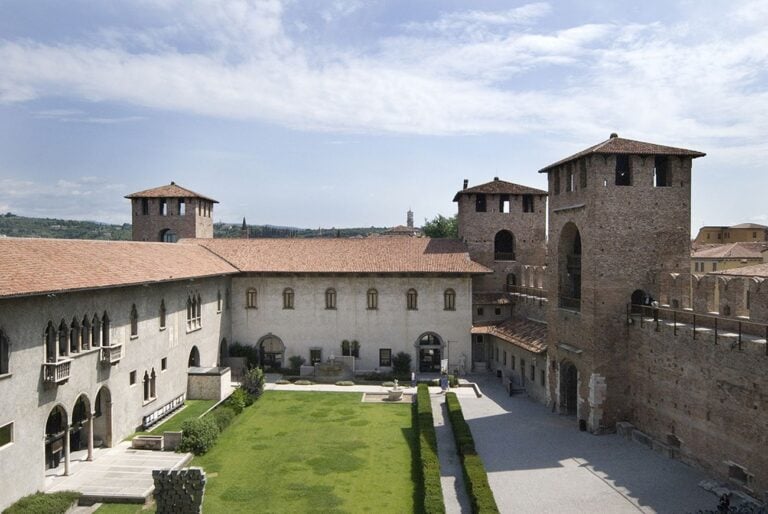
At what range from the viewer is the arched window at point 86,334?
82.9ft

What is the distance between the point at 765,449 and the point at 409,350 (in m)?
26.4

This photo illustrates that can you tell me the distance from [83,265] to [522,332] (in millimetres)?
26924

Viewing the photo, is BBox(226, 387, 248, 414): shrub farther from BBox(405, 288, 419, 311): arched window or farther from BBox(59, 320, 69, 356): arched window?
BBox(405, 288, 419, 311): arched window

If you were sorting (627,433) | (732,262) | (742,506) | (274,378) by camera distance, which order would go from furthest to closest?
(732,262) → (274,378) → (627,433) → (742,506)

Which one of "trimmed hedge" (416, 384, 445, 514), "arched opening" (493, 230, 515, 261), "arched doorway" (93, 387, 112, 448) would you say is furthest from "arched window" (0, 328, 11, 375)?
"arched opening" (493, 230, 515, 261)

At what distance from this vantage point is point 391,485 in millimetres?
23516

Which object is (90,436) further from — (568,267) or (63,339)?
(568,267)

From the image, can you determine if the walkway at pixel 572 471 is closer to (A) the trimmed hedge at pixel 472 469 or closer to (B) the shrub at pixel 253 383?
(A) the trimmed hedge at pixel 472 469

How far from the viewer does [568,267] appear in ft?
110

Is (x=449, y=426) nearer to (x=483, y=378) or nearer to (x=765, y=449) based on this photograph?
(x=483, y=378)

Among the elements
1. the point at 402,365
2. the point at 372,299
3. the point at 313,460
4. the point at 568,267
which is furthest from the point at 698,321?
the point at 372,299

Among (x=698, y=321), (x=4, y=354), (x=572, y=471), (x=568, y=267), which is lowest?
(x=572, y=471)

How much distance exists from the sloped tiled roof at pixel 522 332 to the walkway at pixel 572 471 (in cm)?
483

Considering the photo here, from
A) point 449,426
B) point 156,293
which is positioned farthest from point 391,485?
point 156,293
